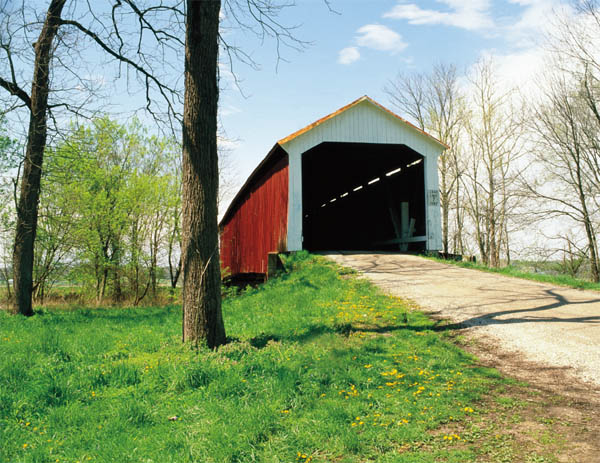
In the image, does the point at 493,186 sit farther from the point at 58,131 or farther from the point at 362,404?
the point at 362,404

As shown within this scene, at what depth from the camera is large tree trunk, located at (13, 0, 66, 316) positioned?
10.1 metres

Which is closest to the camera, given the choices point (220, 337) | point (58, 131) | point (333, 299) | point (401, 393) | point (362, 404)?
point (362, 404)

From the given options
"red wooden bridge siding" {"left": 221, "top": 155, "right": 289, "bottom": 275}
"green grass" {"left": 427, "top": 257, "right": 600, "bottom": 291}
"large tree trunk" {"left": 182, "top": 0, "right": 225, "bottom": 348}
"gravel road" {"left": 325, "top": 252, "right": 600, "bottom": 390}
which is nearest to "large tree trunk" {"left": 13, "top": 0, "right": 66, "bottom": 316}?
"large tree trunk" {"left": 182, "top": 0, "right": 225, "bottom": 348}

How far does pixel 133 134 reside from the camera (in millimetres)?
21125

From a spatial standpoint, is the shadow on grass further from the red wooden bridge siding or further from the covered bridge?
the red wooden bridge siding

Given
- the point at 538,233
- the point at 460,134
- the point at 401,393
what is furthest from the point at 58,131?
the point at 460,134

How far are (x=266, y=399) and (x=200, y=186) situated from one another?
2952mm

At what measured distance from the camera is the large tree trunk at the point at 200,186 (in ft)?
18.6

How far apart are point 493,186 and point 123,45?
23.9 m

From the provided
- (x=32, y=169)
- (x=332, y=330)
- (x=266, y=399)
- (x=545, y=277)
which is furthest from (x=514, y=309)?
(x=32, y=169)

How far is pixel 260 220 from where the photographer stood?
1711 centimetres

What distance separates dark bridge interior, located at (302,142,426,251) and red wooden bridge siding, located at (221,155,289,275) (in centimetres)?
206

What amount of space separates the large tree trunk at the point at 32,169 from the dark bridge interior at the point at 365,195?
27.8ft

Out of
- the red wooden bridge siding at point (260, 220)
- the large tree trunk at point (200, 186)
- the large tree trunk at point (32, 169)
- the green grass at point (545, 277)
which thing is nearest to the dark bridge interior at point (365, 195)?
the red wooden bridge siding at point (260, 220)
